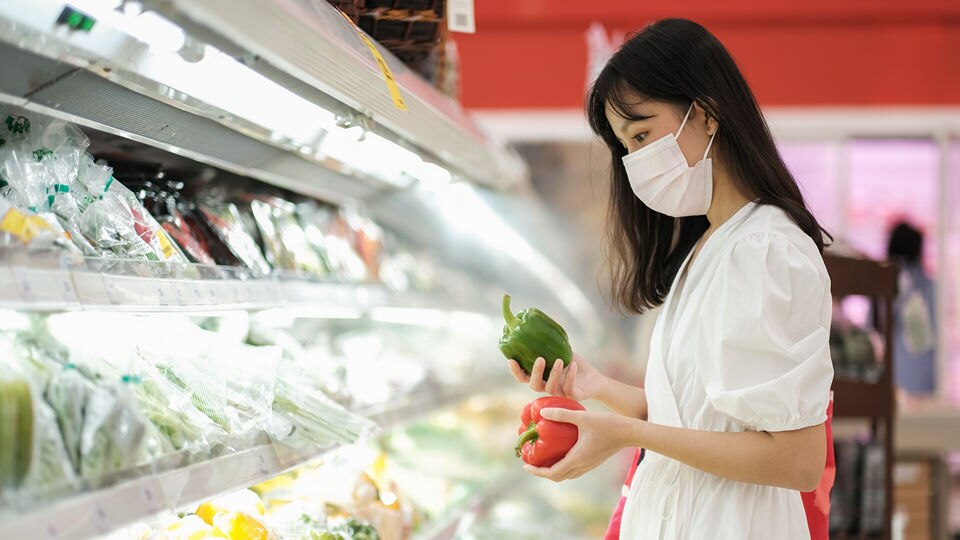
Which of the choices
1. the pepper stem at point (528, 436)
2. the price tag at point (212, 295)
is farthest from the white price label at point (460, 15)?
the pepper stem at point (528, 436)

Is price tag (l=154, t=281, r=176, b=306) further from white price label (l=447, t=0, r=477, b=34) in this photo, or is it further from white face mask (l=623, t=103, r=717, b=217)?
white price label (l=447, t=0, r=477, b=34)

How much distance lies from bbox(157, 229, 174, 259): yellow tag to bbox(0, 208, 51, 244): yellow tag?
52cm

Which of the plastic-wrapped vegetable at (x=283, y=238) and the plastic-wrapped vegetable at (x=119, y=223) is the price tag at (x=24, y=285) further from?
the plastic-wrapped vegetable at (x=283, y=238)

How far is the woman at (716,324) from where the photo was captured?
162 cm

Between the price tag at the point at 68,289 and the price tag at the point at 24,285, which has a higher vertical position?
the price tag at the point at 24,285

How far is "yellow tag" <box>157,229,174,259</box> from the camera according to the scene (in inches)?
74.2

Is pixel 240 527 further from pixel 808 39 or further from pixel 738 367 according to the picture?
pixel 808 39

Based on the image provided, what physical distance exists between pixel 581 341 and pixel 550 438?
482 centimetres

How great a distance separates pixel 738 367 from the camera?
1632mm

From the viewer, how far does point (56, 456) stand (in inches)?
49.8

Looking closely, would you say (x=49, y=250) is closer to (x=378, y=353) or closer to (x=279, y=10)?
(x=279, y=10)

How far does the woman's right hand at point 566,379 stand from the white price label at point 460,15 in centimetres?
91

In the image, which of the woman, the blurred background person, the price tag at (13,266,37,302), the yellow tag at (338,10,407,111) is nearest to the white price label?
the yellow tag at (338,10,407,111)

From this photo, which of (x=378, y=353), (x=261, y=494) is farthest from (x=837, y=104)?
(x=261, y=494)
